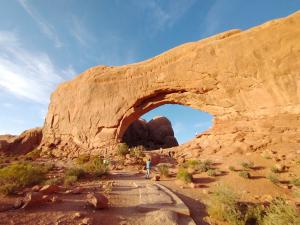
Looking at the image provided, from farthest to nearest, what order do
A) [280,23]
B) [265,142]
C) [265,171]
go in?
1. [280,23]
2. [265,142]
3. [265,171]

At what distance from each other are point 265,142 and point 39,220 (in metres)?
13.0

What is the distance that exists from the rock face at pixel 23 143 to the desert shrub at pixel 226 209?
27.8m

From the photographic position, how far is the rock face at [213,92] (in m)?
14.4

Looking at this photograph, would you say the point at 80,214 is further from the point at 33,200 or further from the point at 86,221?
the point at 33,200

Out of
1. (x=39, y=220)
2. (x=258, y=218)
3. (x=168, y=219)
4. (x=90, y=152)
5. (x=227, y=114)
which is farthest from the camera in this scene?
(x=90, y=152)

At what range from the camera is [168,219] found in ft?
18.3

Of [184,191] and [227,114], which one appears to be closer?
[184,191]

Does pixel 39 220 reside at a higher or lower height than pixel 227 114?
lower

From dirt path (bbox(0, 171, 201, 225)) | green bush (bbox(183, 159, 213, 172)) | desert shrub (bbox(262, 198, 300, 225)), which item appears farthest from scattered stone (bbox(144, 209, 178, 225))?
green bush (bbox(183, 159, 213, 172))

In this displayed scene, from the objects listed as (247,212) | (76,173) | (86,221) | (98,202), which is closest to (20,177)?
(76,173)

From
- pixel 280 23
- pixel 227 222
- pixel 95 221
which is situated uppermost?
pixel 280 23

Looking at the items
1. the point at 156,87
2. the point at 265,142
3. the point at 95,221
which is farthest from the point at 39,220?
the point at 156,87

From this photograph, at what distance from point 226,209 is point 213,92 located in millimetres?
12154

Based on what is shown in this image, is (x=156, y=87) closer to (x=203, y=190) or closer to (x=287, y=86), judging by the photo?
(x=287, y=86)
